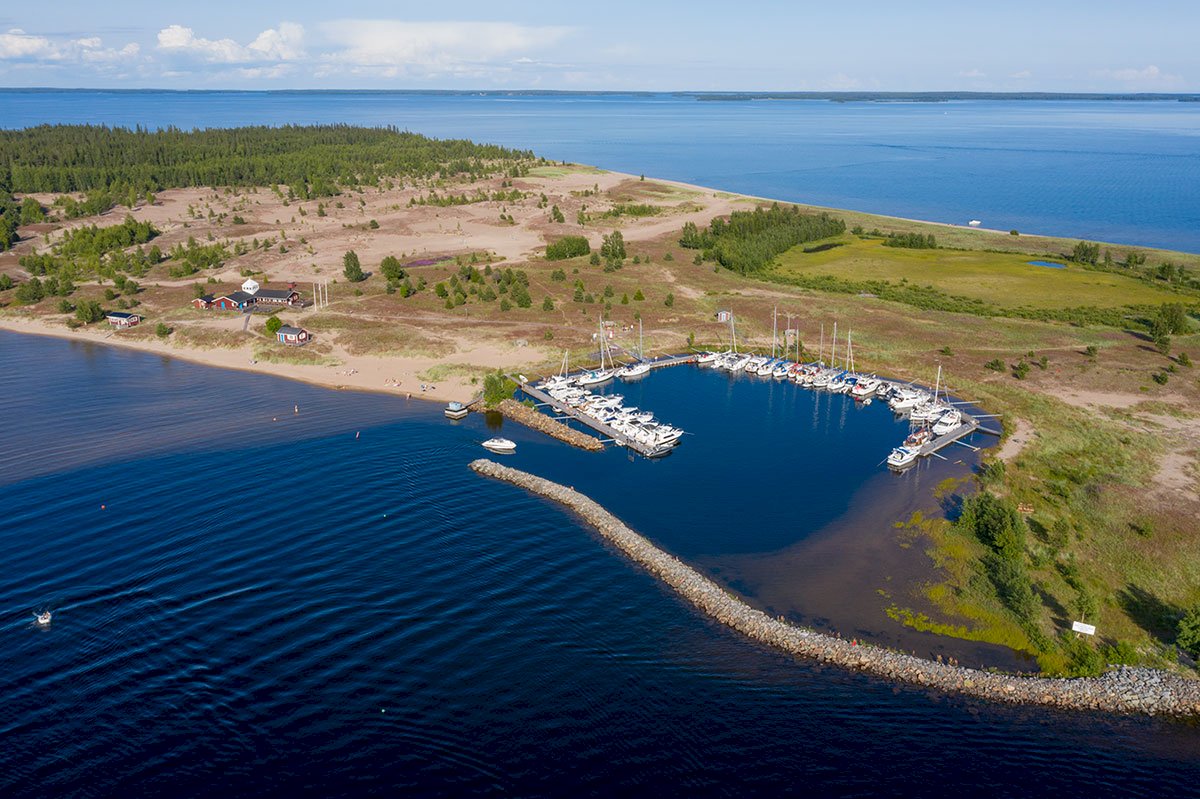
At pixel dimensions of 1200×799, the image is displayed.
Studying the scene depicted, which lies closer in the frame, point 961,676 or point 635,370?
point 961,676

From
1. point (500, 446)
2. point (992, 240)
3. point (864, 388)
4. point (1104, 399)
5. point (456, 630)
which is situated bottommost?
point (456, 630)

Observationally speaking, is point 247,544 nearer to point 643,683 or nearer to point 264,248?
point 643,683

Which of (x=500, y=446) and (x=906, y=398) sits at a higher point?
(x=906, y=398)

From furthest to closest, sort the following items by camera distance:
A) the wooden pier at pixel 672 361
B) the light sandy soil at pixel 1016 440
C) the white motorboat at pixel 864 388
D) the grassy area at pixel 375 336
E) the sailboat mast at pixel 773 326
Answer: the sailboat mast at pixel 773 326 < the grassy area at pixel 375 336 < the wooden pier at pixel 672 361 < the white motorboat at pixel 864 388 < the light sandy soil at pixel 1016 440

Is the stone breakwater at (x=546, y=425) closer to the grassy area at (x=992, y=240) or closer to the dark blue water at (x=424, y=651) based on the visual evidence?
the dark blue water at (x=424, y=651)

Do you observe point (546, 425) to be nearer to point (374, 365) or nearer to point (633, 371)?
point (633, 371)

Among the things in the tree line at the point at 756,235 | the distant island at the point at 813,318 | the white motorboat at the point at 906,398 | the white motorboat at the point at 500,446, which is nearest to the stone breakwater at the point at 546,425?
the white motorboat at the point at 500,446

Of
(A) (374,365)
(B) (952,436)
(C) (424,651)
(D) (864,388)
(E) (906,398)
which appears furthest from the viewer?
(A) (374,365)

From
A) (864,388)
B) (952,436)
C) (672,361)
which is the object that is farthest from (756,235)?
(952,436)
